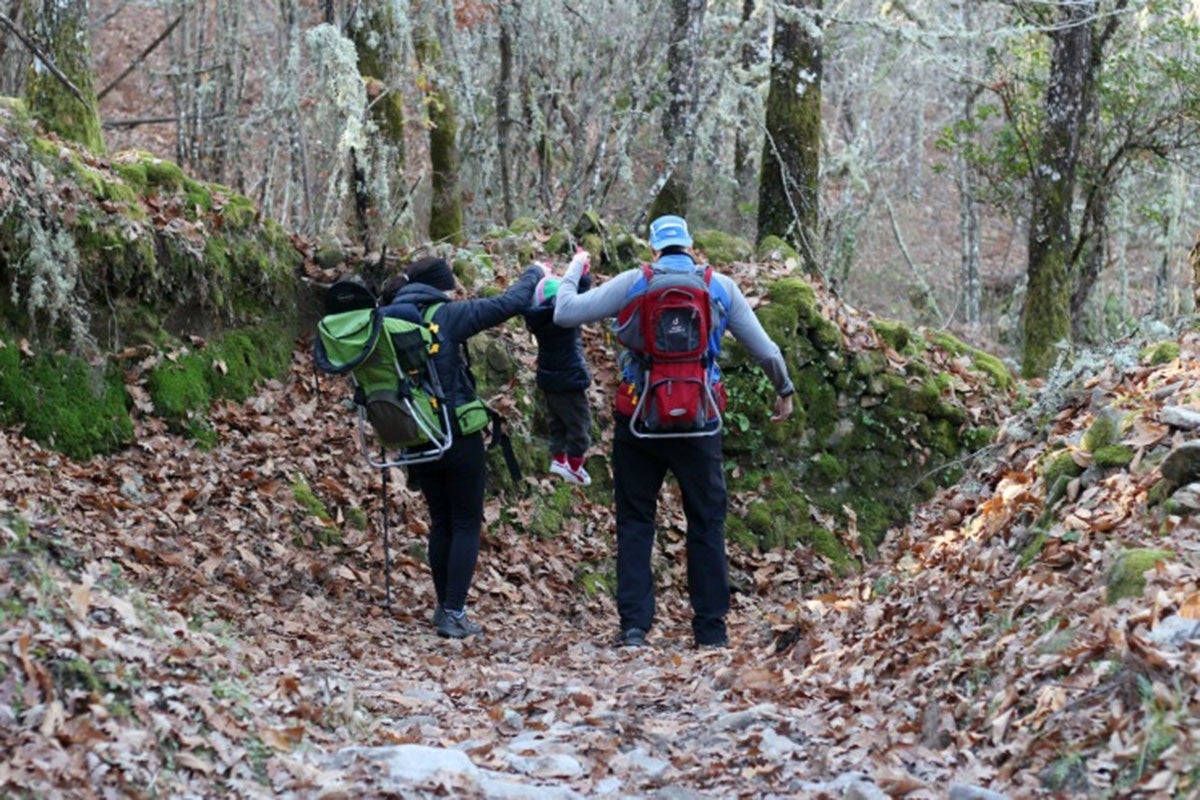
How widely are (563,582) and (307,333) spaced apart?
2.96m

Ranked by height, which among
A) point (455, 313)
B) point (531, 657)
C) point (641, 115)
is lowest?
point (531, 657)

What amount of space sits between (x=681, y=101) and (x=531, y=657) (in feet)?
23.7

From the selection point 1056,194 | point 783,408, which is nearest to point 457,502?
point 783,408

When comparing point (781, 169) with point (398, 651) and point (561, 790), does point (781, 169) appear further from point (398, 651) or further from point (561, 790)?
point (561, 790)

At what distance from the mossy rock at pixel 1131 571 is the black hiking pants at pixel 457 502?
395cm

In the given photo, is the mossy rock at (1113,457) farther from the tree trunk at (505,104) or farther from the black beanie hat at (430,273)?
the tree trunk at (505,104)

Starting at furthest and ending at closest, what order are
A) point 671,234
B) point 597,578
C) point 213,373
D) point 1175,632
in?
point 597,578 → point 213,373 → point 671,234 → point 1175,632

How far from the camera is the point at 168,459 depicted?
29.2 ft

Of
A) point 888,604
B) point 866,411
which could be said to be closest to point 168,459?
point 888,604

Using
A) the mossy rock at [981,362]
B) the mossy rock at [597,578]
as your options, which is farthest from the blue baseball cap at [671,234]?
the mossy rock at [981,362]

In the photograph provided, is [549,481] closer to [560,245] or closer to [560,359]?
[560,359]

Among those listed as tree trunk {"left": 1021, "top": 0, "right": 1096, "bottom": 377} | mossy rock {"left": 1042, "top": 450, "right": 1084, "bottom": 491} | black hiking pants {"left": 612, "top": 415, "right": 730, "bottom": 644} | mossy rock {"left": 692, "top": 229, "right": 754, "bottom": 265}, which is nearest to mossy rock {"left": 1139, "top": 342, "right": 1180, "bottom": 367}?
mossy rock {"left": 1042, "top": 450, "right": 1084, "bottom": 491}

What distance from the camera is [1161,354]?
7953 millimetres

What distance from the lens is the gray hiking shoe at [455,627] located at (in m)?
8.20
